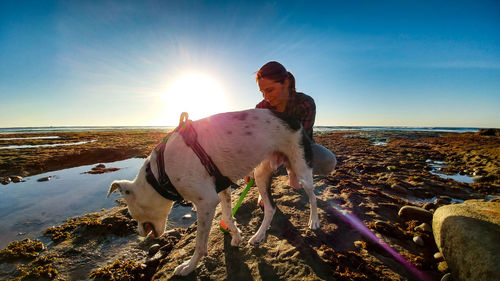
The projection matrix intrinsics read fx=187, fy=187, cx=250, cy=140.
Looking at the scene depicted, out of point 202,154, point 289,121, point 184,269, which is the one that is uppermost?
point 289,121

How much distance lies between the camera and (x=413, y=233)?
291 cm

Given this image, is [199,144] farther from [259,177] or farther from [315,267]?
[315,267]

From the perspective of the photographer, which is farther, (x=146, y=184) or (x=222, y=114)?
(x=222, y=114)

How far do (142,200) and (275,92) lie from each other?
265cm

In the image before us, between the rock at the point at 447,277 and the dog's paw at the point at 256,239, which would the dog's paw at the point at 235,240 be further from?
the rock at the point at 447,277

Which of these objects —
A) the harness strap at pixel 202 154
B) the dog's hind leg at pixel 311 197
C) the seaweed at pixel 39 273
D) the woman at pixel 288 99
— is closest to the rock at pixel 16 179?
the seaweed at pixel 39 273

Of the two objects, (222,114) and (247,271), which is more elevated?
(222,114)

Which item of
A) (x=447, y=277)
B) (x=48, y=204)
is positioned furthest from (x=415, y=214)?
(x=48, y=204)

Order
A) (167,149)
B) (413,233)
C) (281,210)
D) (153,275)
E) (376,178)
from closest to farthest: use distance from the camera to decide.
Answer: (167,149) < (153,275) < (413,233) < (281,210) < (376,178)

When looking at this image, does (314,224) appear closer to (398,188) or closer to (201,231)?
(201,231)

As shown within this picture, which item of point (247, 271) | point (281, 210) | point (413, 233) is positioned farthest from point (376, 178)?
point (247, 271)

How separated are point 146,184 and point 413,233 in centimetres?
404

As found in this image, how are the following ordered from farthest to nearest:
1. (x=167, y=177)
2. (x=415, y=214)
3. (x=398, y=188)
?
(x=398, y=188) → (x=415, y=214) → (x=167, y=177)

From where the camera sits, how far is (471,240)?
1.94 metres
